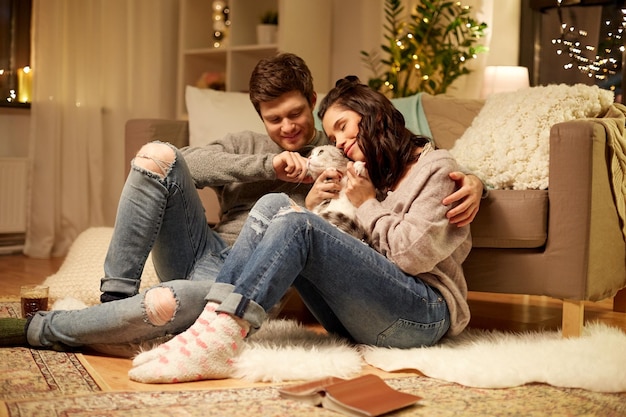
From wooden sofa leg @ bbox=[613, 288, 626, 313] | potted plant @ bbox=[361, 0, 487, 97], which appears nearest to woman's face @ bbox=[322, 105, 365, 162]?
wooden sofa leg @ bbox=[613, 288, 626, 313]

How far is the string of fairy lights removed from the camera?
4.31 metres

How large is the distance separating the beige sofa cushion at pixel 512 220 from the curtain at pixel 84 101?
2.87 meters

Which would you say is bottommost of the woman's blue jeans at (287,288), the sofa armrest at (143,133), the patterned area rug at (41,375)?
the patterned area rug at (41,375)

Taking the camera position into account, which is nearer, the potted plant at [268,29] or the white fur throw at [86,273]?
the white fur throw at [86,273]

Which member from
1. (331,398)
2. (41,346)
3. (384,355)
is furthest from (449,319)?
(41,346)

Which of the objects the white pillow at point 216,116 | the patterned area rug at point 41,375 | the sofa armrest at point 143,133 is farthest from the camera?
the white pillow at point 216,116

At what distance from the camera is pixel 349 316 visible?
5.94ft

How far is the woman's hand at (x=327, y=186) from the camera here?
1.91 meters

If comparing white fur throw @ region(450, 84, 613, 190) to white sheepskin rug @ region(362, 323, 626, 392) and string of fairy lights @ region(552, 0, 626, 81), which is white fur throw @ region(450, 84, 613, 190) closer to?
white sheepskin rug @ region(362, 323, 626, 392)

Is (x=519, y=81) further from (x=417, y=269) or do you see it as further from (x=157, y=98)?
(x=417, y=269)

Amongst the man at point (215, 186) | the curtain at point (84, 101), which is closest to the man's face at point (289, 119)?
the man at point (215, 186)

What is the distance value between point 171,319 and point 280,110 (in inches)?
28.5

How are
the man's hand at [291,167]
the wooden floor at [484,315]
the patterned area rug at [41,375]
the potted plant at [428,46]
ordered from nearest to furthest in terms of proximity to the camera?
1. the patterned area rug at [41,375]
2. the wooden floor at [484,315]
3. the man's hand at [291,167]
4. the potted plant at [428,46]

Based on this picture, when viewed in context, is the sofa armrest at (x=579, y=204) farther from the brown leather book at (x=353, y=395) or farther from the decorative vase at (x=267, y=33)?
the decorative vase at (x=267, y=33)
